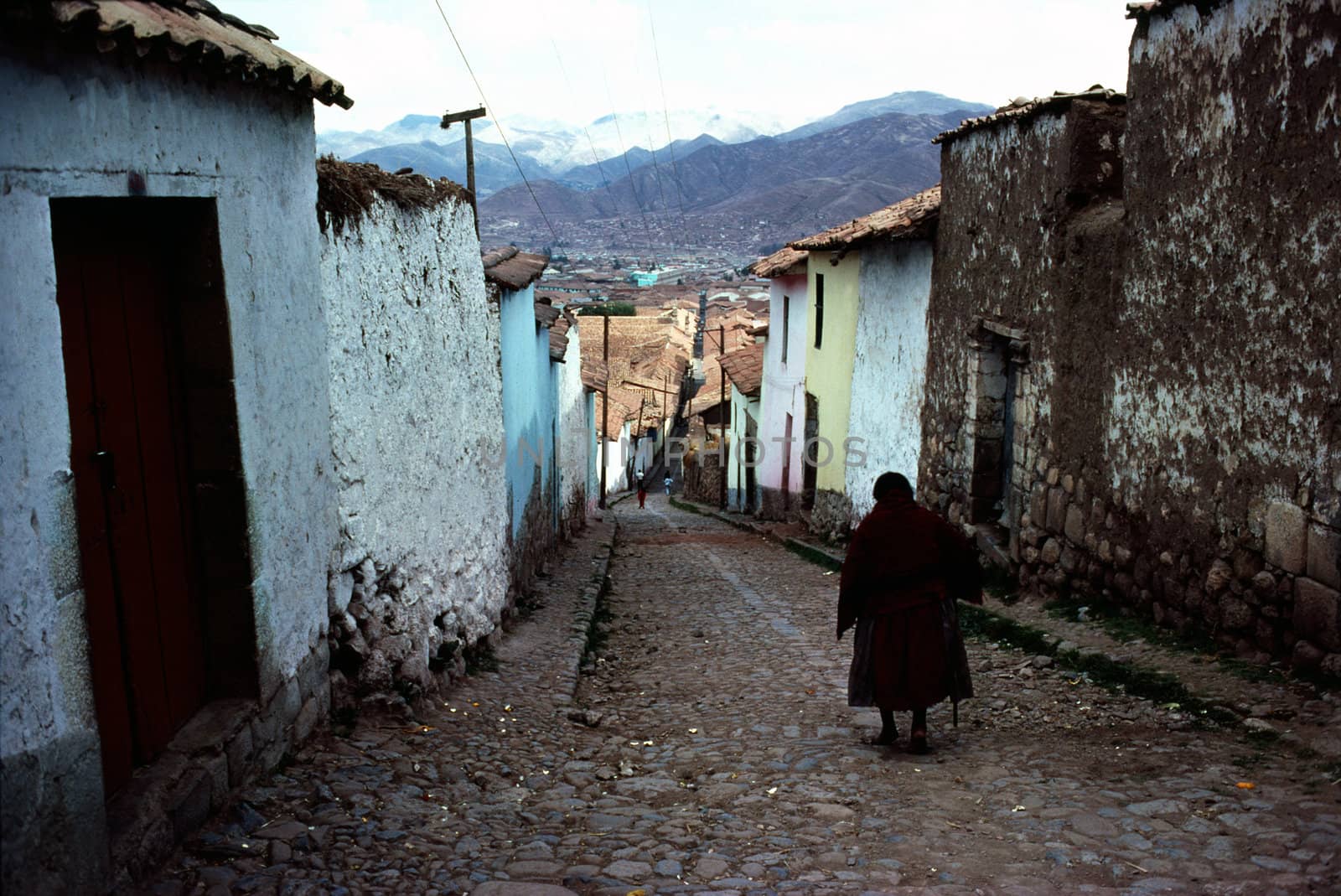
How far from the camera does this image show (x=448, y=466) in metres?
7.09

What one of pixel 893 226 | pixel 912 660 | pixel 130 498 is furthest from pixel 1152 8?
pixel 130 498

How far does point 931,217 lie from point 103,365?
9.59m

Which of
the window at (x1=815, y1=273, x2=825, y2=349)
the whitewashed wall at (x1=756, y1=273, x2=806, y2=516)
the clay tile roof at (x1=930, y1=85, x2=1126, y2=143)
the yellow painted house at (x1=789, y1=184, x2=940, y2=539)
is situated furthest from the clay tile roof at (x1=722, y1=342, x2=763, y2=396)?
the clay tile roof at (x1=930, y1=85, x2=1126, y2=143)

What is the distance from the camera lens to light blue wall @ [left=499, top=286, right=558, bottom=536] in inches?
399

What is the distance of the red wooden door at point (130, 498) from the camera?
3.44m

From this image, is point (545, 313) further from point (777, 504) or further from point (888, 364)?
point (777, 504)

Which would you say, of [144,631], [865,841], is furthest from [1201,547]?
[144,631]

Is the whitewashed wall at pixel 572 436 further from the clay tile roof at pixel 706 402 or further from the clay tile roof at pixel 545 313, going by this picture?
the clay tile roof at pixel 706 402

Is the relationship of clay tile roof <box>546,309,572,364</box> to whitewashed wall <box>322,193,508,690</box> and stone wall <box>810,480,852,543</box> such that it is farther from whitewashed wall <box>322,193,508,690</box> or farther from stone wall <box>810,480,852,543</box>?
whitewashed wall <box>322,193,508,690</box>

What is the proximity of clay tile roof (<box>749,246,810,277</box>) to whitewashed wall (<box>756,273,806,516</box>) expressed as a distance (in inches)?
7.7

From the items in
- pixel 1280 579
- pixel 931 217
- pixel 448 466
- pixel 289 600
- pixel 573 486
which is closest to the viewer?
pixel 289 600

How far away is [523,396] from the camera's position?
11.7 meters

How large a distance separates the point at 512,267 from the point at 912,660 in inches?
236

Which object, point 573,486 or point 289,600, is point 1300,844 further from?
point 573,486
